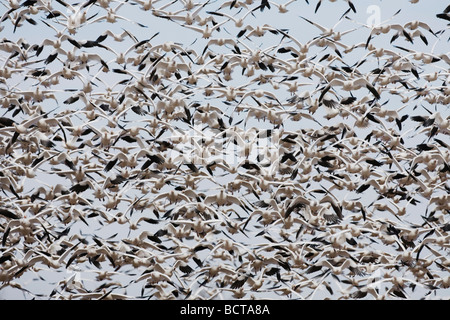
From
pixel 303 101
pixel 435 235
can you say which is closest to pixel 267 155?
pixel 303 101

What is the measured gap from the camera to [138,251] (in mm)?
5742

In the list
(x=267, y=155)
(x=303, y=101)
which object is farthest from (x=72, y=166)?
(x=303, y=101)

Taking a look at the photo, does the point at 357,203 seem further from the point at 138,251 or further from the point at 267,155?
the point at 138,251

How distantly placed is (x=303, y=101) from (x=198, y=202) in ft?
3.90

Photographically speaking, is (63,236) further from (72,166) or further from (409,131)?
(409,131)

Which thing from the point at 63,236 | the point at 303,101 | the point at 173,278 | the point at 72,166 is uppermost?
the point at 303,101

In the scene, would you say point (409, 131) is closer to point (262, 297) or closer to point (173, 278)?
point (262, 297)

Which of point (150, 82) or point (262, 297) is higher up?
point (150, 82)

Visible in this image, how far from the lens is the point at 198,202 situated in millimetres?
5738

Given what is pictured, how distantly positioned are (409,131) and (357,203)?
77cm

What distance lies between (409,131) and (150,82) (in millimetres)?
2199

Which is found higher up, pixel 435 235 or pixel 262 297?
pixel 435 235
